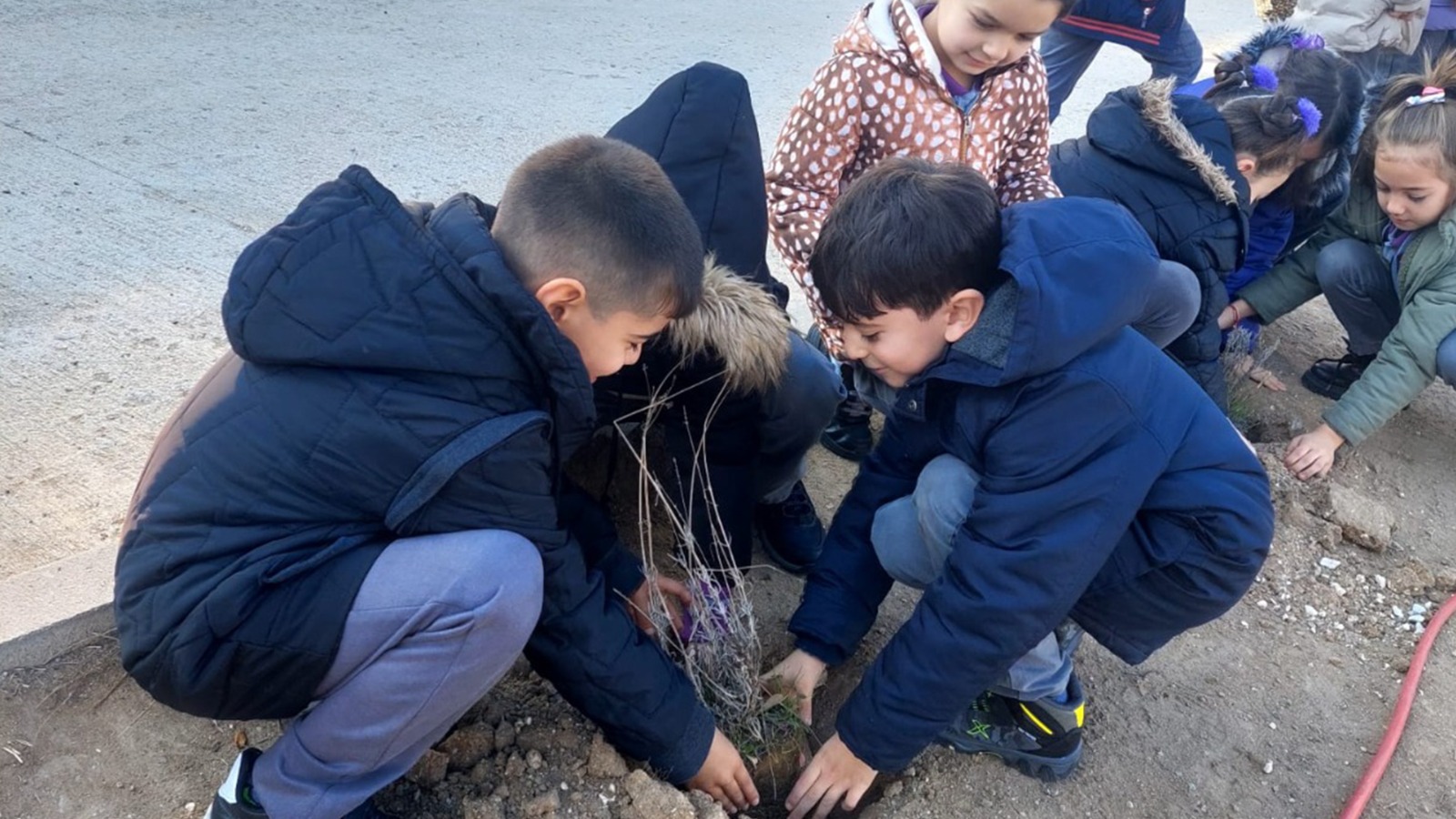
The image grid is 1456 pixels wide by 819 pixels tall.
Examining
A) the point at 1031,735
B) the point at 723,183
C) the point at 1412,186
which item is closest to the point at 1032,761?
the point at 1031,735

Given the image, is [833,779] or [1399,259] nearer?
[833,779]

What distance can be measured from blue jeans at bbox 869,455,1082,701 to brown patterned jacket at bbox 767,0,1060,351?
0.58m

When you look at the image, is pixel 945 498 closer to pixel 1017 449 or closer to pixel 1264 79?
pixel 1017 449

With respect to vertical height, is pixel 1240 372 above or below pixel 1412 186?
below

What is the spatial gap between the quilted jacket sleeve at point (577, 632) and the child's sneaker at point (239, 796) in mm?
453

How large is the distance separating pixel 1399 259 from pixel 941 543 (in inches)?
90.9

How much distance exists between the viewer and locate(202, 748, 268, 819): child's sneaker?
169cm

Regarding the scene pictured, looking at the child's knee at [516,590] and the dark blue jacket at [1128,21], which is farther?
the dark blue jacket at [1128,21]

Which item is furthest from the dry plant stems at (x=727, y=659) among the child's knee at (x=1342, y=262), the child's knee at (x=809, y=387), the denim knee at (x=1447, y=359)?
the child's knee at (x=1342, y=262)

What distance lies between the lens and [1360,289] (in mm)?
3621

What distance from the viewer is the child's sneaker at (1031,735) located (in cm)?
223

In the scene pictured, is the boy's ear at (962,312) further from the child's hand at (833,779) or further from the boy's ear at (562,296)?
the child's hand at (833,779)

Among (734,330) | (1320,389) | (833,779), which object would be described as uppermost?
(734,330)

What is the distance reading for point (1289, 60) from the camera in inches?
132
